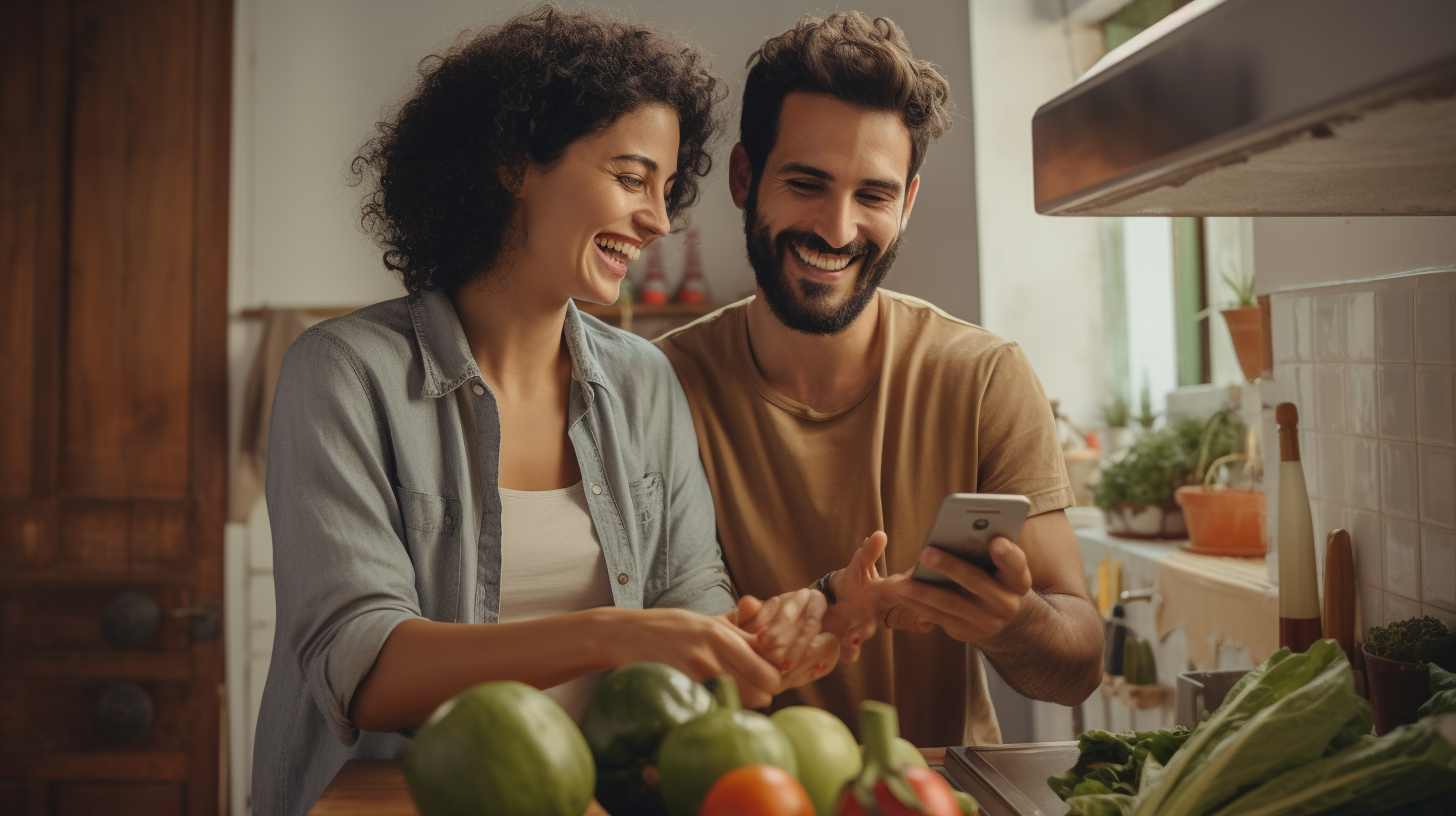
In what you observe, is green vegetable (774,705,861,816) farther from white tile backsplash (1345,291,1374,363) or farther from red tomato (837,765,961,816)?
white tile backsplash (1345,291,1374,363)

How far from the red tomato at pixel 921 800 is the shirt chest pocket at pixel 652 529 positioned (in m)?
0.76

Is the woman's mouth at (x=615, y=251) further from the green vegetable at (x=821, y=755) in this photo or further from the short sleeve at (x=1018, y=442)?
the green vegetable at (x=821, y=755)

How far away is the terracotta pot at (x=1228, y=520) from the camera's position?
2033 millimetres

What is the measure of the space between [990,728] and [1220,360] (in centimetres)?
162

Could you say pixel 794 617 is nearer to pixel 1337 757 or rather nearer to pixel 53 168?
pixel 1337 757

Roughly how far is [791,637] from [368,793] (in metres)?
0.42

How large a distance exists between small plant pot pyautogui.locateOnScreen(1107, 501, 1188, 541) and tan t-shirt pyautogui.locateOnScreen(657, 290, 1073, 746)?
3.00 ft

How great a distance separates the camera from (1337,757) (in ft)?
2.39

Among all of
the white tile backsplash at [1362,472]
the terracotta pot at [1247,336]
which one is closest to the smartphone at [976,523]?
the white tile backsplash at [1362,472]

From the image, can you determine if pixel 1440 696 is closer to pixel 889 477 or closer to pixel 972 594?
pixel 972 594

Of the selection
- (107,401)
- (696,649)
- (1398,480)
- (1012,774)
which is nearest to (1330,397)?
(1398,480)

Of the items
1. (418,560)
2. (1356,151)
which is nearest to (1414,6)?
(1356,151)

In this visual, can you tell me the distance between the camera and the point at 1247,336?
2191 mm

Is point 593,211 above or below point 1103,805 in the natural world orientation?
above
